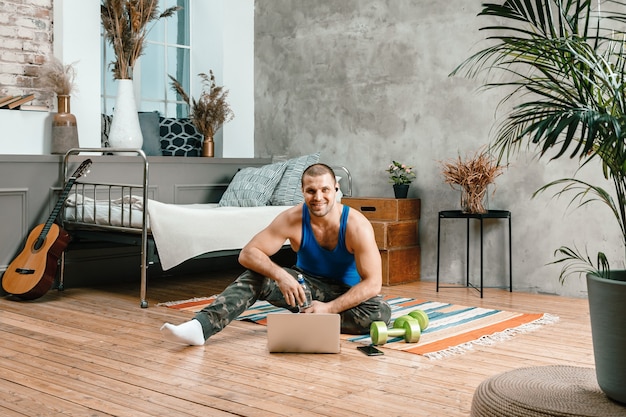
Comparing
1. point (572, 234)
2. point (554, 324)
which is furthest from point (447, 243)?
point (554, 324)

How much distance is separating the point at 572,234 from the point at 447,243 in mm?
910

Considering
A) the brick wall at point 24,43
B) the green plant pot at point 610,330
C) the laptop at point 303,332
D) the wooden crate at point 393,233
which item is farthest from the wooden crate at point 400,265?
the green plant pot at point 610,330

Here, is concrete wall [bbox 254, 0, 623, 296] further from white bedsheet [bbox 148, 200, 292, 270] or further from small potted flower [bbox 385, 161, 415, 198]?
white bedsheet [bbox 148, 200, 292, 270]

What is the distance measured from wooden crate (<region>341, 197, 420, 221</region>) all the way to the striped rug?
31.9 inches

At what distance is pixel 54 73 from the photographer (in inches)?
194

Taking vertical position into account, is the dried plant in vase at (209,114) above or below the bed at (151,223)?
above

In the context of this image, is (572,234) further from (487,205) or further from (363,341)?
(363,341)

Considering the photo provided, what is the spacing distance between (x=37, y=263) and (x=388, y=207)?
2.34 metres

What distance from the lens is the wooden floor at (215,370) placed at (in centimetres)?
247

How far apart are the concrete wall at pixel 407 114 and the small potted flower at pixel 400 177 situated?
0.13m

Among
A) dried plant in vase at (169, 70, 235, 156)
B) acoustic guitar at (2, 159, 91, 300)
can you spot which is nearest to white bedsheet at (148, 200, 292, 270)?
acoustic guitar at (2, 159, 91, 300)

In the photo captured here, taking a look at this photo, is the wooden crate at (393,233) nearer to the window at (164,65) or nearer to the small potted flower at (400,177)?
the small potted flower at (400,177)

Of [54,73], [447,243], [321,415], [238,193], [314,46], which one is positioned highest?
[314,46]

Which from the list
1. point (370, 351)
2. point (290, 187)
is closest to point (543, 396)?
point (370, 351)
